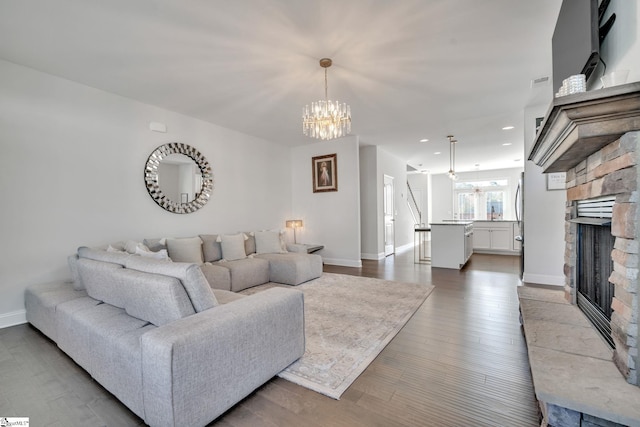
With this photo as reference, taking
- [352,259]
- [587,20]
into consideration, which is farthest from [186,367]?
[352,259]

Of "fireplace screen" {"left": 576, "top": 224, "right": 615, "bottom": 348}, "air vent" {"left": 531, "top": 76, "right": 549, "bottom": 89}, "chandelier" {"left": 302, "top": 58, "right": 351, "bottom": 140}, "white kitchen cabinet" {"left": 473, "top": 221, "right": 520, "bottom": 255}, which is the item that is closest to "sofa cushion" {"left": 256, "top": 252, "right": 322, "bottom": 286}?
"chandelier" {"left": 302, "top": 58, "right": 351, "bottom": 140}

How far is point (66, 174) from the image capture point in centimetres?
329

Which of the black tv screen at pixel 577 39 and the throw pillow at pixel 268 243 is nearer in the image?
the black tv screen at pixel 577 39

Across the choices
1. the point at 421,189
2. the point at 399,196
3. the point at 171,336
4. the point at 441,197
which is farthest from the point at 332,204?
the point at 441,197

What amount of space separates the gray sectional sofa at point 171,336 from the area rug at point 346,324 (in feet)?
0.72

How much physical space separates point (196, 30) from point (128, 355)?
8.48ft

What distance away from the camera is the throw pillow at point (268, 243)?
5127 mm

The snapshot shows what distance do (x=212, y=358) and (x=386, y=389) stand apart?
3.78 ft

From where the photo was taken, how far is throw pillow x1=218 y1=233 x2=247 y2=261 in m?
4.50

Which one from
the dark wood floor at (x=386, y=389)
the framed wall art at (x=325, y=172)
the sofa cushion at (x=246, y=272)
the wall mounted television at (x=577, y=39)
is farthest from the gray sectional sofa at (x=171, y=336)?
the framed wall art at (x=325, y=172)

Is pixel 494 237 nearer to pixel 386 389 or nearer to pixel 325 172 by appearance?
pixel 325 172

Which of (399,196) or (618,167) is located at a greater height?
(399,196)

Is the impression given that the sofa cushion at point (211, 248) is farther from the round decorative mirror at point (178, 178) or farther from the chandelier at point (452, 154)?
the chandelier at point (452, 154)

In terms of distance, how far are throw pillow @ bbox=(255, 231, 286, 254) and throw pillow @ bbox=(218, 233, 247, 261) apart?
1.37 feet
